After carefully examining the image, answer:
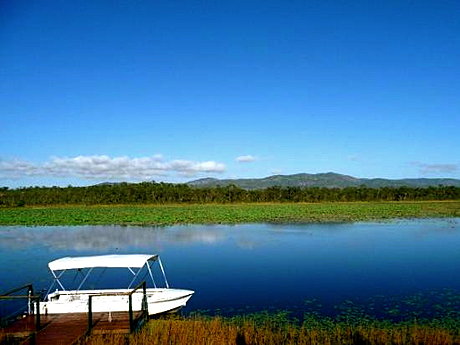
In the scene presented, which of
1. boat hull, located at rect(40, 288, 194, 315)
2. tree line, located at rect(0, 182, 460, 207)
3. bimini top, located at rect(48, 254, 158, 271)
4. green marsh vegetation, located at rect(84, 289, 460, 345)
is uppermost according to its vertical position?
tree line, located at rect(0, 182, 460, 207)

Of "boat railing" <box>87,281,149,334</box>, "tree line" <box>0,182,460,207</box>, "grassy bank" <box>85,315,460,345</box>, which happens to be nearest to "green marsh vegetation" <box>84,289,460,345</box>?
"grassy bank" <box>85,315,460,345</box>

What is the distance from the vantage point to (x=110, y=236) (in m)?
42.1

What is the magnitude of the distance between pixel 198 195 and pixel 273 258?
275 ft

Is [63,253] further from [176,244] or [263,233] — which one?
[263,233]

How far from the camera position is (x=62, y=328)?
566 inches

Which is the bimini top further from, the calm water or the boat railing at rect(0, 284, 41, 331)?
the calm water

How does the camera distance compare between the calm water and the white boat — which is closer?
the white boat

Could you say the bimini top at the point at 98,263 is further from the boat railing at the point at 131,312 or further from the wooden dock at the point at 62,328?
the wooden dock at the point at 62,328

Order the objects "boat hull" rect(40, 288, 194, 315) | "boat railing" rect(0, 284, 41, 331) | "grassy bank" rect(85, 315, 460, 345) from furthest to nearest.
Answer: "boat hull" rect(40, 288, 194, 315), "boat railing" rect(0, 284, 41, 331), "grassy bank" rect(85, 315, 460, 345)

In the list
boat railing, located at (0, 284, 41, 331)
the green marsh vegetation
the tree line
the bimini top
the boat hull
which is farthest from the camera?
the tree line

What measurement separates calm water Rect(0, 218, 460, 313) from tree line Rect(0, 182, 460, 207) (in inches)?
2259

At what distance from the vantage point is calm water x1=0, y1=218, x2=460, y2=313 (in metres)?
20.2

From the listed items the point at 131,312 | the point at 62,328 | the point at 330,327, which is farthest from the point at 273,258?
the point at 62,328

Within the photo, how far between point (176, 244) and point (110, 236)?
9011mm
